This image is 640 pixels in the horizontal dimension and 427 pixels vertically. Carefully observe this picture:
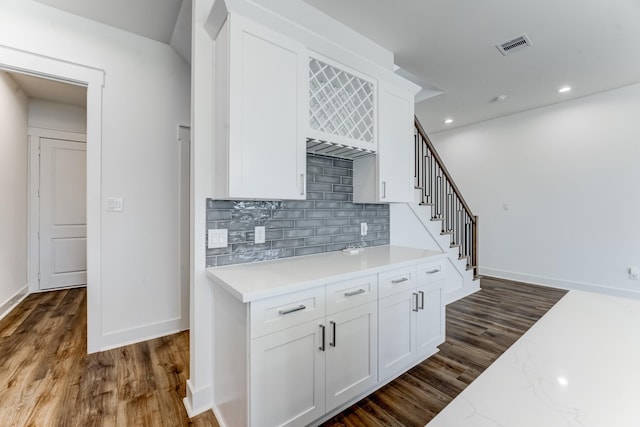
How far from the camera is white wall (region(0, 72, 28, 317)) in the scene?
3.12 m

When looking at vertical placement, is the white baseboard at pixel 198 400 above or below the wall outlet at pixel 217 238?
below

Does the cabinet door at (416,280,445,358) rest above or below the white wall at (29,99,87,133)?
below

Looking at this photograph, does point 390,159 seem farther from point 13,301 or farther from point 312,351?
point 13,301

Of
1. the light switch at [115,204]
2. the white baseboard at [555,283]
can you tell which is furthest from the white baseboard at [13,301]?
the white baseboard at [555,283]

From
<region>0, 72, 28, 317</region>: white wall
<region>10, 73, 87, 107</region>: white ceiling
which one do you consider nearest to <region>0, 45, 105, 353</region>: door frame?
<region>10, 73, 87, 107</region>: white ceiling

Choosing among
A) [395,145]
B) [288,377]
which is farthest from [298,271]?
[395,145]

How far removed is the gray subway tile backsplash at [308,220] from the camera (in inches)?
75.7

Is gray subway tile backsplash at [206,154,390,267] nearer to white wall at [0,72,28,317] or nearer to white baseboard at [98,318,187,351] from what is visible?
white baseboard at [98,318,187,351]

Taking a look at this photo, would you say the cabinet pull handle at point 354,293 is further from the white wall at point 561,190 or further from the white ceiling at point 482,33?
the white wall at point 561,190

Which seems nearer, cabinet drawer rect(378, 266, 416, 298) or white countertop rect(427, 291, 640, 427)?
white countertop rect(427, 291, 640, 427)

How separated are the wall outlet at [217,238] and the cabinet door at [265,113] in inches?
13.2

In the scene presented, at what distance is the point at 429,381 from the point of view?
6.90 ft

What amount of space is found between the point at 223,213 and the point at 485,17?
8.68 feet

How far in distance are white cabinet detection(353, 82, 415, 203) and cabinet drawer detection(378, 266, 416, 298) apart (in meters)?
0.64
